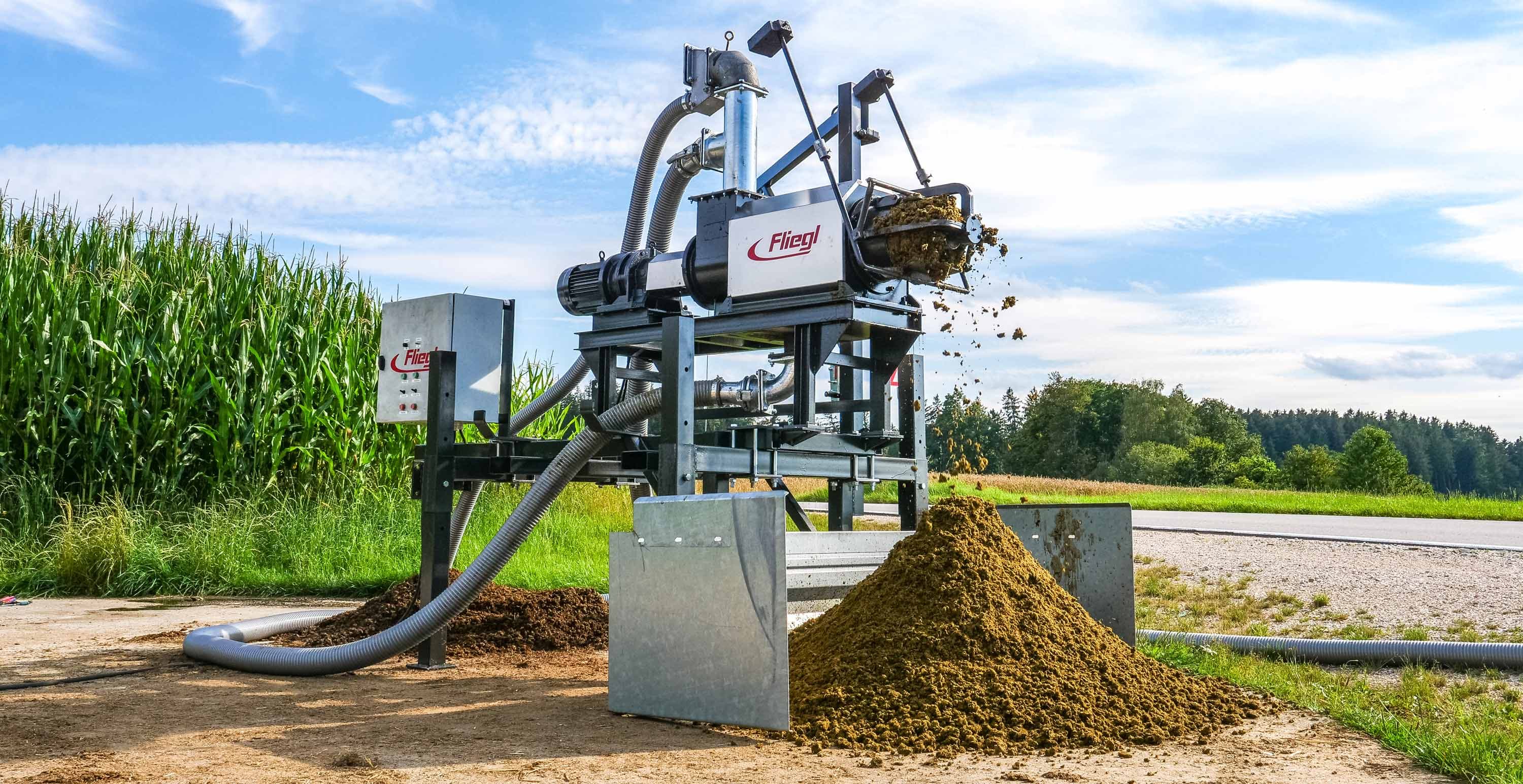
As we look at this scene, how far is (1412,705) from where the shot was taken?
437 cm

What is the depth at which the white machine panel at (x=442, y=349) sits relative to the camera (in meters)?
4.95

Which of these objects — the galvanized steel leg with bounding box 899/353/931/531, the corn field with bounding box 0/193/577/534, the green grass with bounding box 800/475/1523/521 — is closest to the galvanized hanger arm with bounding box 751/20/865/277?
the galvanized steel leg with bounding box 899/353/931/531

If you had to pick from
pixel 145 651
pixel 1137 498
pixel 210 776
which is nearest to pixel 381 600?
pixel 145 651

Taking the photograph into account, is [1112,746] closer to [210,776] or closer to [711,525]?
[711,525]

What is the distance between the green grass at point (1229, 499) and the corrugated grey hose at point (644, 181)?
24.0 feet

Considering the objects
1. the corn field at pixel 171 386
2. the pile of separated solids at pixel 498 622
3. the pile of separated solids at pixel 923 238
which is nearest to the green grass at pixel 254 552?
the corn field at pixel 171 386

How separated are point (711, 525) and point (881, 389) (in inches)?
59.8

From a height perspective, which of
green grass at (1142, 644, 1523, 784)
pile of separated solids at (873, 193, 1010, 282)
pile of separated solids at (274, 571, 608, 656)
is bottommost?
green grass at (1142, 644, 1523, 784)

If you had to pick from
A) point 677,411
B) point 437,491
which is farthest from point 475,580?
point 677,411

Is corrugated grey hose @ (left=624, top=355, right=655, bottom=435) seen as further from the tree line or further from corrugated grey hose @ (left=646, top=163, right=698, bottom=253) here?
the tree line

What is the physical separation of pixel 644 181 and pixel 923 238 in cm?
195

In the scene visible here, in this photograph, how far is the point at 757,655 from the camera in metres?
3.30

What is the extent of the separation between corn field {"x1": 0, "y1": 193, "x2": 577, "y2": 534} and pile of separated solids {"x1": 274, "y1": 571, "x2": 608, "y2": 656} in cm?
416

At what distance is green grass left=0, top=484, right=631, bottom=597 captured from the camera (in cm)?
822
